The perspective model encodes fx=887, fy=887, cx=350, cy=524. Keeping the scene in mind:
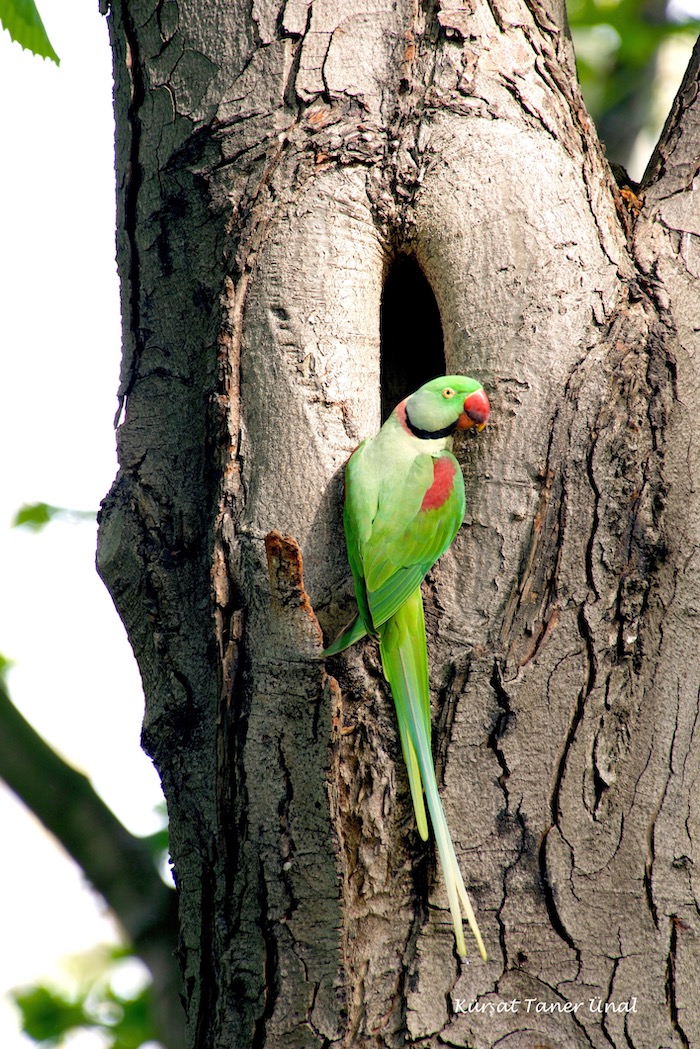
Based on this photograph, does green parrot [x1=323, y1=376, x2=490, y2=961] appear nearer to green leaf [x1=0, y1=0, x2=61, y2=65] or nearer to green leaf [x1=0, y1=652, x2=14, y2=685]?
green leaf [x1=0, y1=0, x2=61, y2=65]

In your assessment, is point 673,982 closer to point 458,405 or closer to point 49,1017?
point 458,405

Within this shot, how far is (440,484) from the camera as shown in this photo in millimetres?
2264

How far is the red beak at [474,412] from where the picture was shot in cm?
219

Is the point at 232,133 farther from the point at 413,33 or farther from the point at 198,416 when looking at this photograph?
the point at 198,416

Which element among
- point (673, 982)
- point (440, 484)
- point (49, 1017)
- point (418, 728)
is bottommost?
point (49, 1017)

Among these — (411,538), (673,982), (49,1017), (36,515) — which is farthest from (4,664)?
(673,982)

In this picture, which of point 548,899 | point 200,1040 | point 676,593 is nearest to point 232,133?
point 676,593

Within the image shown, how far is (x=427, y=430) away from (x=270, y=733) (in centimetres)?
87

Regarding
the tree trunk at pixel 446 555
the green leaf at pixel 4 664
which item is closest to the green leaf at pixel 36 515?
the green leaf at pixel 4 664

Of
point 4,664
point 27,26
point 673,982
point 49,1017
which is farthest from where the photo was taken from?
point 4,664

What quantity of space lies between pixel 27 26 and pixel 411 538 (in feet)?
5.58

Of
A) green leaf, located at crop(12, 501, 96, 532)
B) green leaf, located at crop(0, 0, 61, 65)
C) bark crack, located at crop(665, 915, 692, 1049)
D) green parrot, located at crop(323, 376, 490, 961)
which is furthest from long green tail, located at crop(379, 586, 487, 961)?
green leaf, located at crop(12, 501, 96, 532)

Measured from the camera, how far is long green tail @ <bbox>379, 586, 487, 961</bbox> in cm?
193

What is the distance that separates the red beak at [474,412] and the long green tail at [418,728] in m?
0.47
